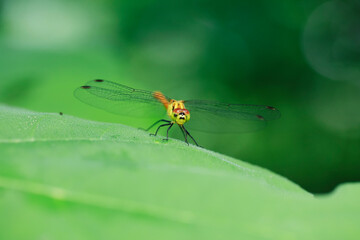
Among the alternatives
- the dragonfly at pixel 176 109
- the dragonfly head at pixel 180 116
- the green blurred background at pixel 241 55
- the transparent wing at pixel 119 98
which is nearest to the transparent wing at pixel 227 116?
the dragonfly at pixel 176 109

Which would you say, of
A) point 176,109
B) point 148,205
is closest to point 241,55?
point 176,109

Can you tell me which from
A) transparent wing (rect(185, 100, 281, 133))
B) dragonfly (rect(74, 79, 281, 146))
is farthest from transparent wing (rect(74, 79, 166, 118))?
transparent wing (rect(185, 100, 281, 133))

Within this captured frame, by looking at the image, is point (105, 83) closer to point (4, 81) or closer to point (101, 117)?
point (101, 117)

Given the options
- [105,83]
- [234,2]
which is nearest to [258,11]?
[234,2]

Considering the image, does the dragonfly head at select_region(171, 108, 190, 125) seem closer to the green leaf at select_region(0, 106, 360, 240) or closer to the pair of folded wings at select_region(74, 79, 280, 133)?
the pair of folded wings at select_region(74, 79, 280, 133)

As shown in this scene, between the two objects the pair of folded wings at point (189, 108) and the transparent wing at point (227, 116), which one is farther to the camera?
the transparent wing at point (227, 116)

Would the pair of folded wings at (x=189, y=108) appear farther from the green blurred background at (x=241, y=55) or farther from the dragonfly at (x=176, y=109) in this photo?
the green blurred background at (x=241, y=55)

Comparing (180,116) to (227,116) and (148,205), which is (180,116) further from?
(148,205)
